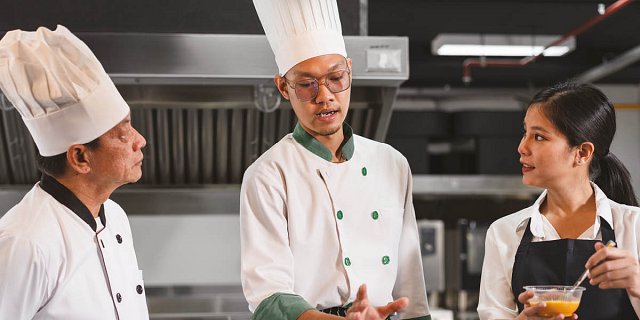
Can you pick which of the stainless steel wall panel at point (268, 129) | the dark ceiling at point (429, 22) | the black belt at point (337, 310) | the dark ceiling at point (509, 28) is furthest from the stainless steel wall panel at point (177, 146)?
the dark ceiling at point (509, 28)

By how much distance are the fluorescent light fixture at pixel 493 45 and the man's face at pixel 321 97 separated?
4.86m

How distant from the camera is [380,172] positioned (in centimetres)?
237

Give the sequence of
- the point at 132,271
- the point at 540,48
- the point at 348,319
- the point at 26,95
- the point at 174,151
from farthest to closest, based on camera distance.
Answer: the point at 540,48 < the point at 174,151 < the point at 132,271 < the point at 26,95 < the point at 348,319

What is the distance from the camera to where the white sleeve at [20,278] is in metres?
1.81

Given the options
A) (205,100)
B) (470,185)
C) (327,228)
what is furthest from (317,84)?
(470,185)

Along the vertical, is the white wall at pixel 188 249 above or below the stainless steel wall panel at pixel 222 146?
below

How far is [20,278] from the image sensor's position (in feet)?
5.98

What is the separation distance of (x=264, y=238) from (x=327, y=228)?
184 mm

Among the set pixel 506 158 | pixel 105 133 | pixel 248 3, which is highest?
pixel 248 3

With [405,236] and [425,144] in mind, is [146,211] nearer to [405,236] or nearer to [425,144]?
[405,236]

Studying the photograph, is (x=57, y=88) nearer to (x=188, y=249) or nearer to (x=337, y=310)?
(x=337, y=310)

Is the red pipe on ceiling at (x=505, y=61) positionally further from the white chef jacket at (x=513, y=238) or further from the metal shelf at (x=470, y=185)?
→ the white chef jacket at (x=513, y=238)

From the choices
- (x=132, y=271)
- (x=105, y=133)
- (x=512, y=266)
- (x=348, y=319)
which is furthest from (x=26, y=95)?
(x=512, y=266)

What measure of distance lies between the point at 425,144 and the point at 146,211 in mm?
4372
